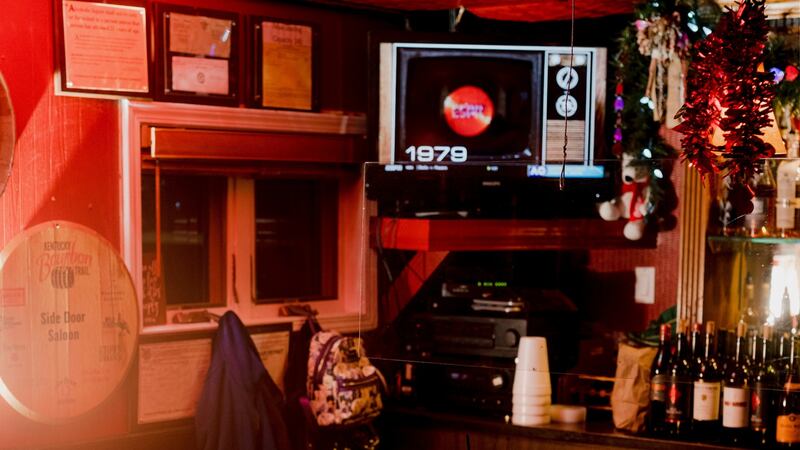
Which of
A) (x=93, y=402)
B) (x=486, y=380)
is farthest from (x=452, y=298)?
(x=93, y=402)

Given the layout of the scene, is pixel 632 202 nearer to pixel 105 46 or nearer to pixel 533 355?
pixel 533 355

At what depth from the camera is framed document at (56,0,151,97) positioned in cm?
397

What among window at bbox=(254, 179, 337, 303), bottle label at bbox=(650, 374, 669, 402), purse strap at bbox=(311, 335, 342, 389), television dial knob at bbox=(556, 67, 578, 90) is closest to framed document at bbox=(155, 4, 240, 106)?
window at bbox=(254, 179, 337, 303)

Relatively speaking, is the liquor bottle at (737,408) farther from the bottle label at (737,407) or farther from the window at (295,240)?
the window at (295,240)

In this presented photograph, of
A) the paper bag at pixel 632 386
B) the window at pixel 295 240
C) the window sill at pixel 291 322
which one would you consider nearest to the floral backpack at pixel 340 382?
the window sill at pixel 291 322

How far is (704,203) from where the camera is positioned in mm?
4051

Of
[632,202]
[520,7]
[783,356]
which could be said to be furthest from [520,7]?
[783,356]

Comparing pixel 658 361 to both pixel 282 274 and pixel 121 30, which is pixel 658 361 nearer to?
pixel 282 274

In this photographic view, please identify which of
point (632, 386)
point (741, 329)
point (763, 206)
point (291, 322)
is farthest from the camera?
point (291, 322)

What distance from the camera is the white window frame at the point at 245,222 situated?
4.15 meters

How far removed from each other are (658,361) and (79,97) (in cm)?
255

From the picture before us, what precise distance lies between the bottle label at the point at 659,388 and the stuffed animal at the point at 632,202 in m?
0.58

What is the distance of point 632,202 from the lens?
4.20 metres

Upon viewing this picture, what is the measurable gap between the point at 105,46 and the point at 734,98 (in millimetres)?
2412
